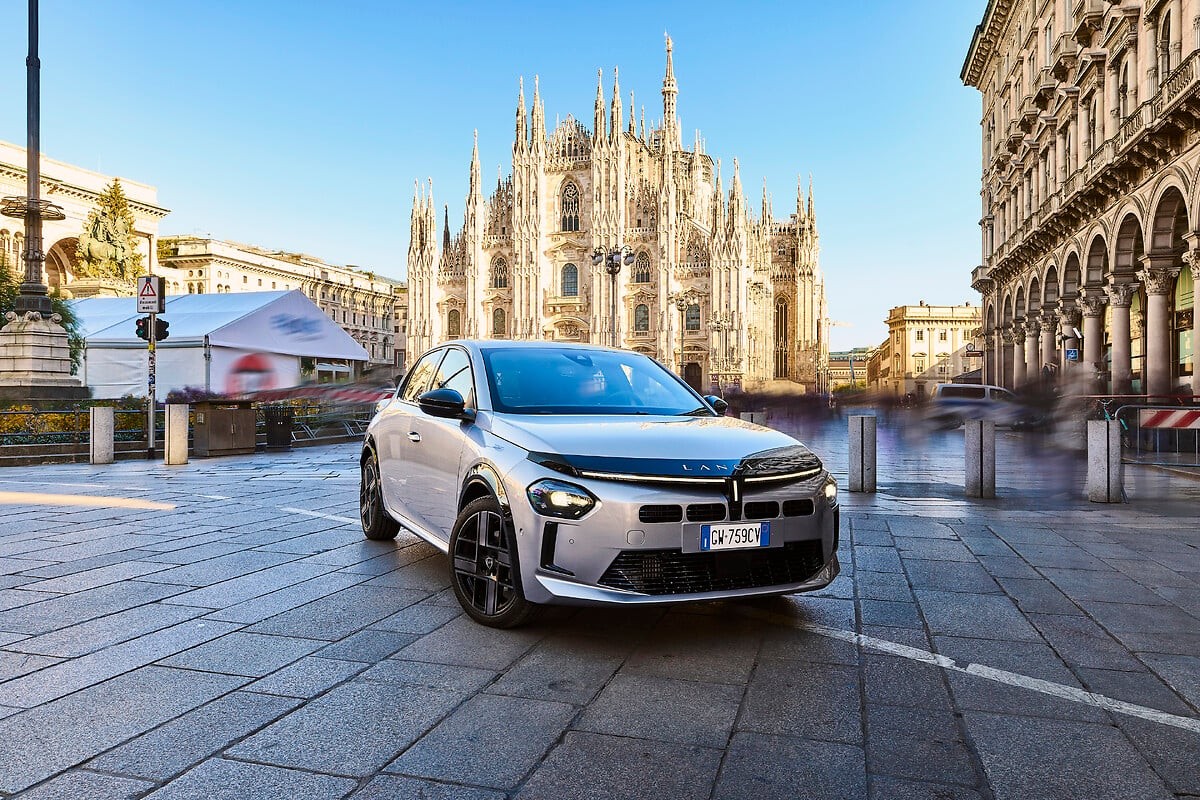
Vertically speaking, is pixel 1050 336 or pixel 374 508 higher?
pixel 1050 336

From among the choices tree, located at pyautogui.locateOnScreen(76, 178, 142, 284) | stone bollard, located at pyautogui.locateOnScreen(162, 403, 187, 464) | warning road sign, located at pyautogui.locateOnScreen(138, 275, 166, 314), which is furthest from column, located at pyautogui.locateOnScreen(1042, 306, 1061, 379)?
tree, located at pyautogui.locateOnScreen(76, 178, 142, 284)

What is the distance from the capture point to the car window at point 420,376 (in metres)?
5.70

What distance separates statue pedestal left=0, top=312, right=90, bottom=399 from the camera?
17391mm

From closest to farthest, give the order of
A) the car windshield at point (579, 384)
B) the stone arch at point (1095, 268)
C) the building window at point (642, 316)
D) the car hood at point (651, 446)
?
the car hood at point (651, 446), the car windshield at point (579, 384), the stone arch at point (1095, 268), the building window at point (642, 316)

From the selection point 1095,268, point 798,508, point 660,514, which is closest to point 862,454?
point 798,508

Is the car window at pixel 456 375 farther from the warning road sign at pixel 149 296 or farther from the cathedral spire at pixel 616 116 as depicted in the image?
the cathedral spire at pixel 616 116

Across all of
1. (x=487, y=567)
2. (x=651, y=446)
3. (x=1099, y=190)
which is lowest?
(x=487, y=567)

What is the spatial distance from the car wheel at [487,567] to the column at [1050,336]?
1167 inches

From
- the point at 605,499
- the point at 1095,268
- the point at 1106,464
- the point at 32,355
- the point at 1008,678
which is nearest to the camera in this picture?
the point at 1008,678

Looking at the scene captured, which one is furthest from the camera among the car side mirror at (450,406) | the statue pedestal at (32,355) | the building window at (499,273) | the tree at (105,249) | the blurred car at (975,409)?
the building window at (499,273)

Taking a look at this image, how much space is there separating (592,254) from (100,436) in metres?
49.3

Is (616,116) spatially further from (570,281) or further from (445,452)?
(445,452)

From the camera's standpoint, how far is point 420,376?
590cm

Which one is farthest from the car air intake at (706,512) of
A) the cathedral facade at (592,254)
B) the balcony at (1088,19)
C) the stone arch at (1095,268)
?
the cathedral facade at (592,254)
